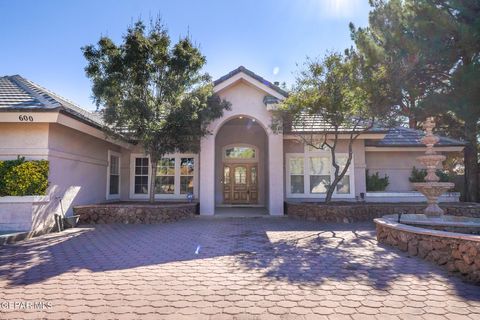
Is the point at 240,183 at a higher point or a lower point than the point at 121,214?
higher

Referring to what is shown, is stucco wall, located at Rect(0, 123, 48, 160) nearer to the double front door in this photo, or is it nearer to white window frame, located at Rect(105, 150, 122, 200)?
white window frame, located at Rect(105, 150, 122, 200)

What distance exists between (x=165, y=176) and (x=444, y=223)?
38.2 ft

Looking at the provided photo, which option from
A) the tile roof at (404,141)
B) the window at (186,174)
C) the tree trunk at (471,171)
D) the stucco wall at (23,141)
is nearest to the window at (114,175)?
the window at (186,174)

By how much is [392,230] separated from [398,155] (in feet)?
32.5

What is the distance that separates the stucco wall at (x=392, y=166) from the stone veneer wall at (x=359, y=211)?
3.64m

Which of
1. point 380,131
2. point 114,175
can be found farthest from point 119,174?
point 380,131

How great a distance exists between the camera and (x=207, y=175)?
12758 mm

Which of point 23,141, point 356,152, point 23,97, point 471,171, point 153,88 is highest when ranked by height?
point 153,88

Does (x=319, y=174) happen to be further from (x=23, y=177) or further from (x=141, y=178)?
(x=23, y=177)

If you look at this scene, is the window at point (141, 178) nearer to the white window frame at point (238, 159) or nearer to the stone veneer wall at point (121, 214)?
the stone veneer wall at point (121, 214)

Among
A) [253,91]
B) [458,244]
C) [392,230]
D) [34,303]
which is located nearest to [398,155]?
[253,91]

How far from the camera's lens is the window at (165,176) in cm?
1525

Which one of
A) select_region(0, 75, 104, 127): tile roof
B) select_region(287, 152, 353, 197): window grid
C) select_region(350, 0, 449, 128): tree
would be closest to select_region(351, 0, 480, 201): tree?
select_region(350, 0, 449, 128): tree

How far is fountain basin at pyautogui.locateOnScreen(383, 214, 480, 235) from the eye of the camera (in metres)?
7.57
